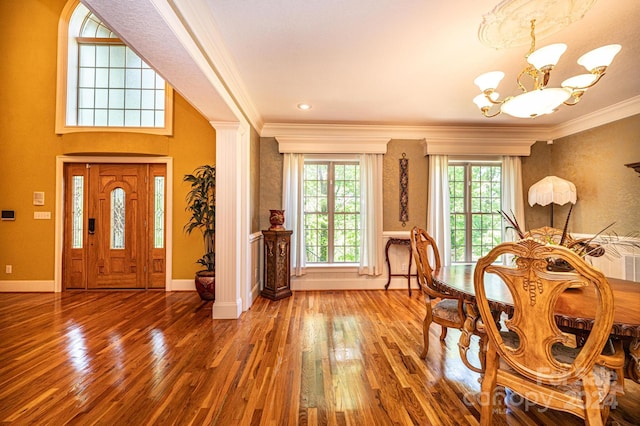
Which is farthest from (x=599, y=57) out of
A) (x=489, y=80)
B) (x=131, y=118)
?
(x=131, y=118)

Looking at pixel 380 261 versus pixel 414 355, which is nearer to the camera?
pixel 414 355

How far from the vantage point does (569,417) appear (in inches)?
62.6

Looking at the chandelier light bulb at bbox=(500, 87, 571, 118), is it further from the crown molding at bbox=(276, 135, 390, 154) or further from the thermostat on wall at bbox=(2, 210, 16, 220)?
the thermostat on wall at bbox=(2, 210, 16, 220)

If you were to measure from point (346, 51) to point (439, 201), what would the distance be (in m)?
2.94

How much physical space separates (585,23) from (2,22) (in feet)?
23.8

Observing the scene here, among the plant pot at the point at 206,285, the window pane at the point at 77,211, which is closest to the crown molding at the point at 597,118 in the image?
the plant pot at the point at 206,285

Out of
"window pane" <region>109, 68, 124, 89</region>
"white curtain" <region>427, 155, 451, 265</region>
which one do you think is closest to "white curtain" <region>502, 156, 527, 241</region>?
"white curtain" <region>427, 155, 451, 265</region>

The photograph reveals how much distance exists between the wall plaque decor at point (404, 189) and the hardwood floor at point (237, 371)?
1.64 m

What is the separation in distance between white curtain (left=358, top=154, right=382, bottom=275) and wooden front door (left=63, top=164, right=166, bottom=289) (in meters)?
3.23

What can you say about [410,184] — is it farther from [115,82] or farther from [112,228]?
[115,82]

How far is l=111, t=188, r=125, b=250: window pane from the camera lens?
436cm

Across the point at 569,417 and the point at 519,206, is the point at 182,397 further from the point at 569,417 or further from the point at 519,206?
the point at 519,206

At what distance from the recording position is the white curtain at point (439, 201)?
14.5 ft

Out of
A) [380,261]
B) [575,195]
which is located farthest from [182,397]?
[575,195]
